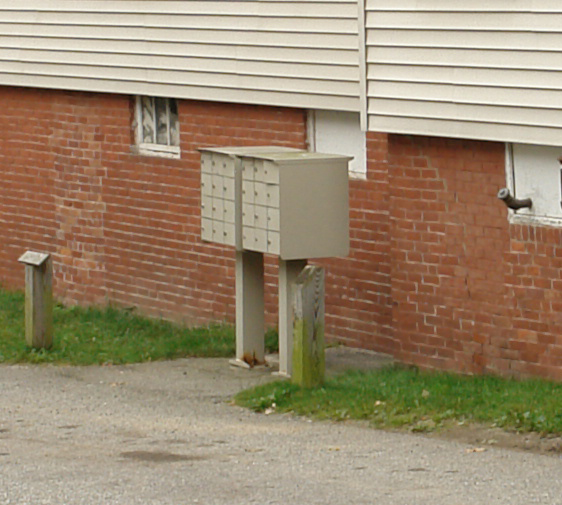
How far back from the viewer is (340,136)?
12.9m

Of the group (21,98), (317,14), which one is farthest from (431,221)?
(21,98)

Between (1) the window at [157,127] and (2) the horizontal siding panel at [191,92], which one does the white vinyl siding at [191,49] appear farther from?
(1) the window at [157,127]

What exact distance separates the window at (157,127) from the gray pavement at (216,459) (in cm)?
356

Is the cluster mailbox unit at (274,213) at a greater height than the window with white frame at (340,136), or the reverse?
the window with white frame at (340,136)

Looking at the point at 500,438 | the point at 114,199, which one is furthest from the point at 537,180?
the point at 114,199

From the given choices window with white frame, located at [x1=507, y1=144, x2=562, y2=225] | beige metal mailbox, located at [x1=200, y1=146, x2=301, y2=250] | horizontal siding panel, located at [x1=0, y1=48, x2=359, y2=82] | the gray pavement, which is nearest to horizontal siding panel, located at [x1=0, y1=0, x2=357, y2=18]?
horizontal siding panel, located at [x1=0, y1=48, x2=359, y2=82]

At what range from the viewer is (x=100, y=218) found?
15406 mm

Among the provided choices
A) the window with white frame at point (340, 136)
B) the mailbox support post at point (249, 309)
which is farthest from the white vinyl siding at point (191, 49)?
the mailbox support post at point (249, 309)

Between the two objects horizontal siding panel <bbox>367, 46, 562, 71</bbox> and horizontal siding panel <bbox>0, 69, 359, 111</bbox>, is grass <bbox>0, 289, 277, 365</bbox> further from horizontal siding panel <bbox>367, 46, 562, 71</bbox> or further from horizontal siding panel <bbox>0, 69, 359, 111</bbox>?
horizontal siding panel <bbox>367, 46, 562, 71</bbox>

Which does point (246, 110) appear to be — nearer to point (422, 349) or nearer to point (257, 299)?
point (257, 299)

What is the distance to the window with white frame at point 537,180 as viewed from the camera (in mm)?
10523

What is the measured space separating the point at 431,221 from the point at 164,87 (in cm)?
378

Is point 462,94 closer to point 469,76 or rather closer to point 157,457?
point 469,76

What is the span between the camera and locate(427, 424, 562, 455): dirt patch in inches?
351
